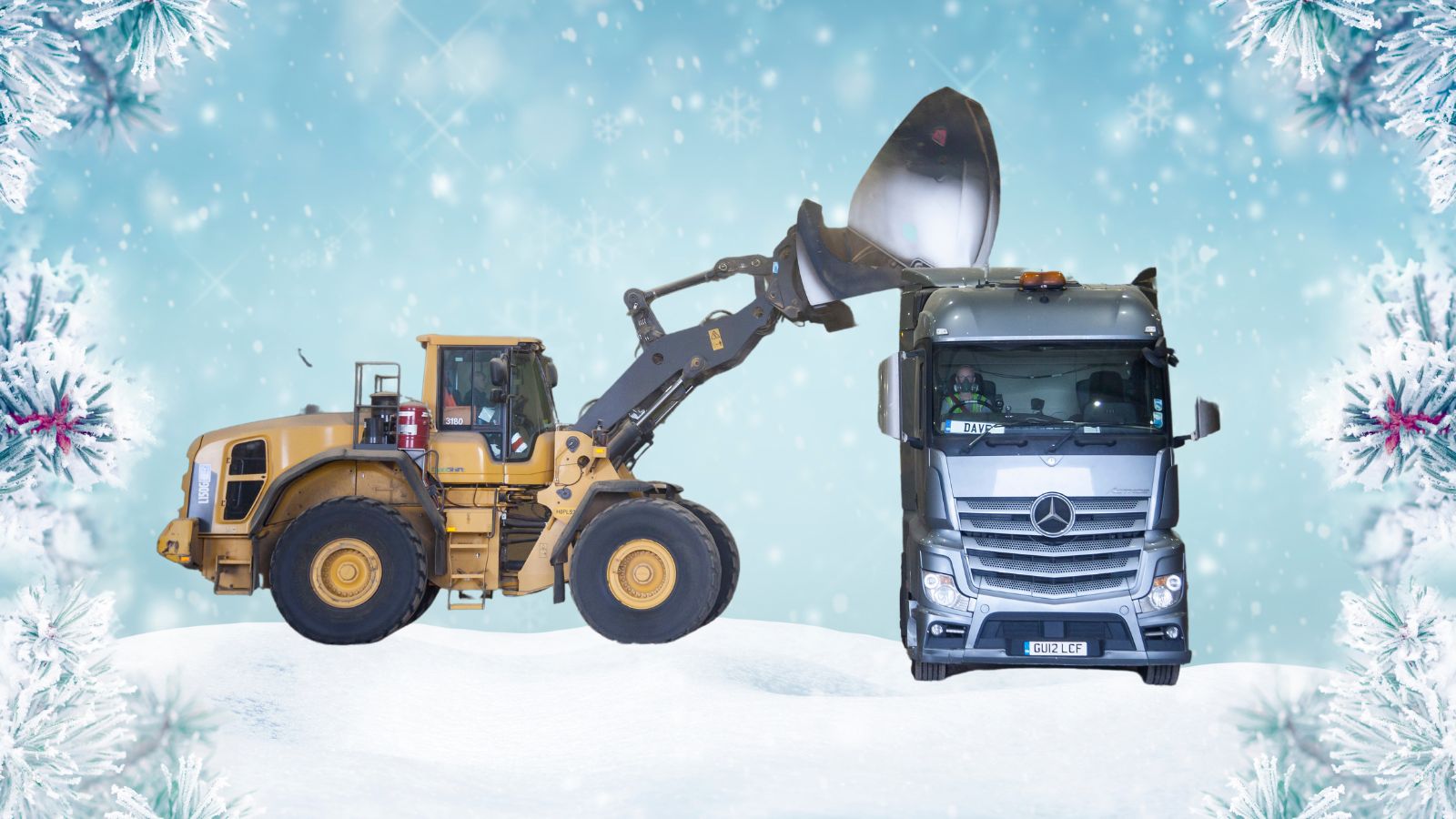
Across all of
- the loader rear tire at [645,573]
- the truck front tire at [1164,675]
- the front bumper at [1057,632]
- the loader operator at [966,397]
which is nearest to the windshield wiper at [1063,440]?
the loader operator at [966,397]

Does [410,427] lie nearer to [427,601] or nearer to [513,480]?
[513,480]

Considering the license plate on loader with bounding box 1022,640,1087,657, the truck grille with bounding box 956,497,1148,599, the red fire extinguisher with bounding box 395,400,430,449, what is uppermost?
the red fire extinguisher with bounding box 395,400,430,449

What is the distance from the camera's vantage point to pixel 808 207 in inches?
560

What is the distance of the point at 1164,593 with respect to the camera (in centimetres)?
1126

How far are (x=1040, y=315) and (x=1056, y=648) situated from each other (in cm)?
263

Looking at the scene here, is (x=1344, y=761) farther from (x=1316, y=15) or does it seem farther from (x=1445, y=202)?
(x=1316, y=15)

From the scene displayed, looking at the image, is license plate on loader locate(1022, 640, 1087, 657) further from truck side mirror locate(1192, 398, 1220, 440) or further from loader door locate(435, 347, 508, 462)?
loader door locate(435, 347, 508, 462)

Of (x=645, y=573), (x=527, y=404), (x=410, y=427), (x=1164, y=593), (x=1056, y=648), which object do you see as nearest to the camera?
(x=1056, y=648)

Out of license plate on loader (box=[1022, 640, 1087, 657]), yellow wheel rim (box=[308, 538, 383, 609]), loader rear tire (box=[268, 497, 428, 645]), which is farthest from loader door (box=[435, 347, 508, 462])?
license plate on loader (box=[1022, 640, 1087, 657])

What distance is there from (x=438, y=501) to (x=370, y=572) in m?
0.95

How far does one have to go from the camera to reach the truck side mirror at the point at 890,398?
1212 centimetres

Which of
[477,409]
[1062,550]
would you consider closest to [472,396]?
[477,409]

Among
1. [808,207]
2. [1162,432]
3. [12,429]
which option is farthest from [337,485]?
[1162,432]

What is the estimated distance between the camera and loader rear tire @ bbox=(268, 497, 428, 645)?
13.7 metres
